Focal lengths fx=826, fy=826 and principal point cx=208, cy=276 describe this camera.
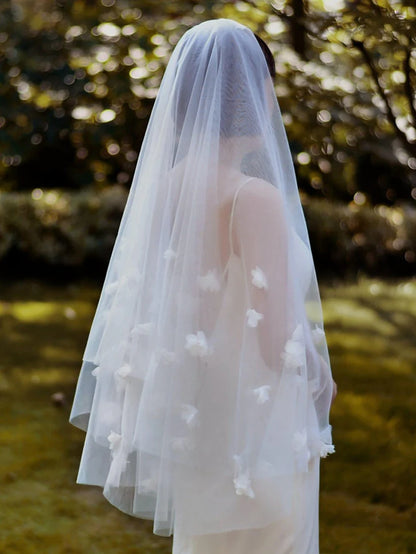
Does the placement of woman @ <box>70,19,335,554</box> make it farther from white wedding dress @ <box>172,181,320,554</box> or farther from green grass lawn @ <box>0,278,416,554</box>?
green grass lawn @ <box>0,278,416,554</box>

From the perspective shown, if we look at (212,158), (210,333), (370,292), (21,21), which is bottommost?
(370,292)

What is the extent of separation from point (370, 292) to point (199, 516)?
6.92 m

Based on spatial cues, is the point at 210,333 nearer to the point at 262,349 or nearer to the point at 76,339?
Result: the point at 262,349

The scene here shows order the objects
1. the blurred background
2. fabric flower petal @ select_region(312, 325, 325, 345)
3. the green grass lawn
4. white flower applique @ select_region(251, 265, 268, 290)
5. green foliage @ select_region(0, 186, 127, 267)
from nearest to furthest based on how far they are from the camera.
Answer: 1. white flower applique @ select_region(251, 265, 268, 290)
2. fabric flower petal @ select_region(312, 325, 325, 345)
3. the green grass lawn
4. the blurred background
5. green foliage @ select_region(0, 186, 127, 267)

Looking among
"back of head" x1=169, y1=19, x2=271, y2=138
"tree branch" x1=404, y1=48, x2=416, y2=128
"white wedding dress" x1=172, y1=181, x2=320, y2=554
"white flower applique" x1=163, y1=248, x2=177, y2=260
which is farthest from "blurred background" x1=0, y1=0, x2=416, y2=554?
"white flower applique" x1=163, y1=248, x2=177, y2=260

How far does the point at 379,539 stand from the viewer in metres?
3.57

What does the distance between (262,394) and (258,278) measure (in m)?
0.29

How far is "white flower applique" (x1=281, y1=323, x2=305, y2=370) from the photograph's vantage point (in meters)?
2.00

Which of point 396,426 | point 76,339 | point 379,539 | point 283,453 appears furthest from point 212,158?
point 76,339

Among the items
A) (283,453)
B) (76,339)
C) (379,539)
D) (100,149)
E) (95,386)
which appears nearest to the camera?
(283,453)

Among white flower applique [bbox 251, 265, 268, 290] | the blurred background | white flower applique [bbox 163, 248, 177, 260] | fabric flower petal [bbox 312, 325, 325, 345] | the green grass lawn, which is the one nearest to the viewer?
white flower applique [bbox 251, 265, 268, 290]

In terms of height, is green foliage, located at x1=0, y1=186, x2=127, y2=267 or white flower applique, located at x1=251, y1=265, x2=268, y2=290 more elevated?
white flower applique, located at x1=251, y1=265, x2=268, y2=290

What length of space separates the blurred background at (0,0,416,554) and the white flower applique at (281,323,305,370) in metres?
1.61

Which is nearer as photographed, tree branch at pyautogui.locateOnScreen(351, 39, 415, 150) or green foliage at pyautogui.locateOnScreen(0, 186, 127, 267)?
tree branch at pyautogui.locateOnScreen(351, 39, 415, 150)
